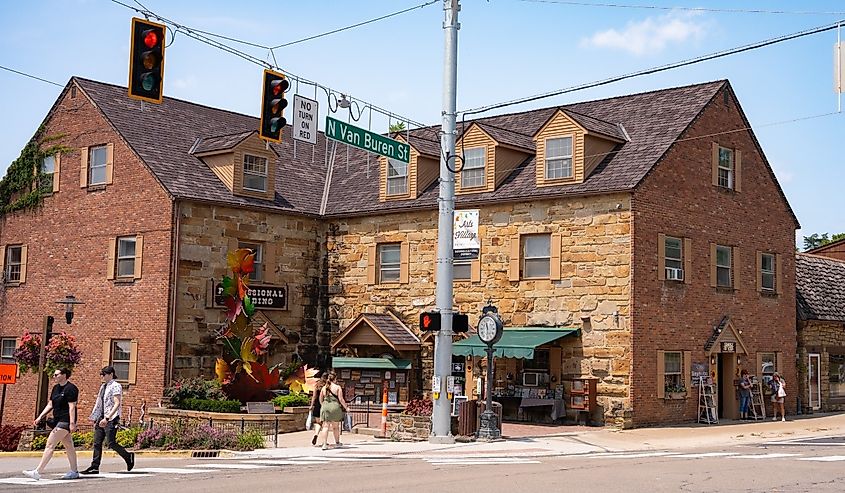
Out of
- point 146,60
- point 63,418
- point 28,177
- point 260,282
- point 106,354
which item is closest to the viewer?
point 146,60

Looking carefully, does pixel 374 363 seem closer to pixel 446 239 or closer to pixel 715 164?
pixel 446 239

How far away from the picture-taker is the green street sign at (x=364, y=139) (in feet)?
67.5

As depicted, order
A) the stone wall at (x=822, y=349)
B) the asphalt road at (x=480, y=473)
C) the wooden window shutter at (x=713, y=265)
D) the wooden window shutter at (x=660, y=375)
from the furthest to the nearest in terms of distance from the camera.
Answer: the stone wall at (x=822, y=349) < the wooden window shutter at (x=713, y=265) < the wooden window shutter at (x=660, y=375) < the asphalt road at (x=480, y=473)

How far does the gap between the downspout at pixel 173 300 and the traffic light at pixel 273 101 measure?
12.3 meters

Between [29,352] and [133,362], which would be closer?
[29,352]

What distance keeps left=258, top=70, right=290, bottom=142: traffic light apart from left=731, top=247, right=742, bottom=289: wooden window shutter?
1777 centimetres

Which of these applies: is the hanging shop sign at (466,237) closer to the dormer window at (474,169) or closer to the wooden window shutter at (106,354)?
the dormer window at (474,169)

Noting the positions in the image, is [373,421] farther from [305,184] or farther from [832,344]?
[832,344]

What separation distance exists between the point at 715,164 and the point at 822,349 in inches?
361

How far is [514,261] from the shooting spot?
28.7 m

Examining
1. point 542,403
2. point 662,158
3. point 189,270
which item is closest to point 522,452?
point 542,403

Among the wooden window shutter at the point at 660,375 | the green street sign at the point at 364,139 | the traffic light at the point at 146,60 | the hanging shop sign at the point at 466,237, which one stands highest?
the green street sign at the point at 364,139

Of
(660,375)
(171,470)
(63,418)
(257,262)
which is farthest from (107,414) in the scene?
(660,375)

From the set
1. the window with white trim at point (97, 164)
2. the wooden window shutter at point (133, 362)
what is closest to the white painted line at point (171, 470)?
the wooden window shutter at point (133, 362)
